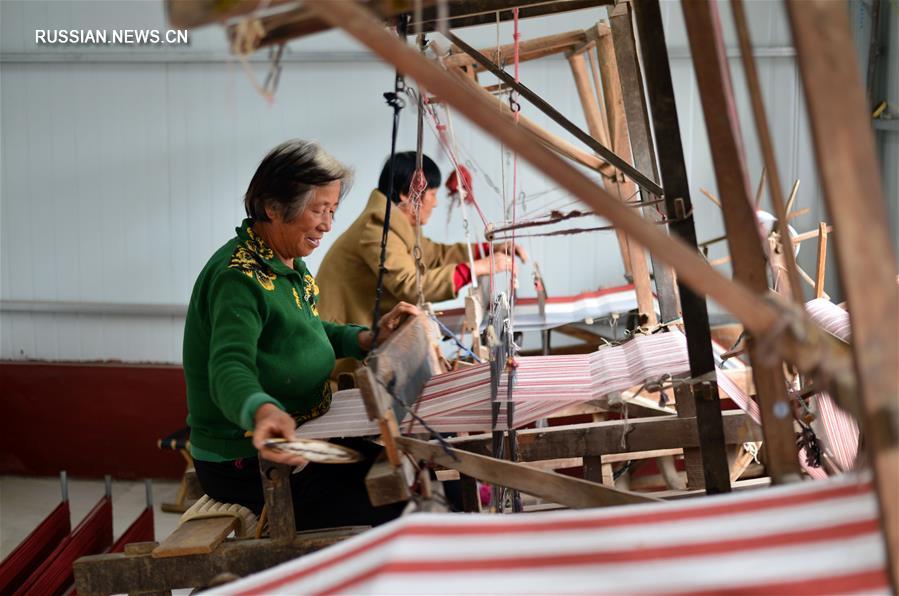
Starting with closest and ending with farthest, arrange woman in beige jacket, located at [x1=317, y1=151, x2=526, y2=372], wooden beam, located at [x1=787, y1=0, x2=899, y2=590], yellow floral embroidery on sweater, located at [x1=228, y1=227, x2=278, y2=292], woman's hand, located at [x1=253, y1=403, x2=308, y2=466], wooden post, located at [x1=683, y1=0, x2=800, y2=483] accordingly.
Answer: wooden beam, located at [x1=787, y1=0, x2=899, y2=590] < wooden post, located at [x1=683, y1=0, x2=800, y2=483] < woman's hand, located at [x1=253, y1=403, x2=308, y2=466] < yellow floral embroidery on sweater, located at [x1=228, y1=227, x2=278, y2=292] < woman in beige jacket, located at [x1=317, y1=151, x2=526, y2=372]

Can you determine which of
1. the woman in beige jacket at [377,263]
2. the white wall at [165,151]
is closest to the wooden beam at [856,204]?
the woman in beige jacket at [377,263]

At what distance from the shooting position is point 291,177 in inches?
99.3

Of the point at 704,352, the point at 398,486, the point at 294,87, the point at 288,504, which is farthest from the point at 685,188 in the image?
the point at 294,87

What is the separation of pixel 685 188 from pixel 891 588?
1.19 metres

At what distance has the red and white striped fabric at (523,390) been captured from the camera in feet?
8.06

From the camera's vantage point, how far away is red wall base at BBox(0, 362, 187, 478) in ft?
21.0

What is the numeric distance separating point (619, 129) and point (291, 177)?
6.03ft

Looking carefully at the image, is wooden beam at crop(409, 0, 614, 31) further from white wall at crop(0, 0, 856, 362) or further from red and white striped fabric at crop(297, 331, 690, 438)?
white wall at crop(0, 0, 856, 362)

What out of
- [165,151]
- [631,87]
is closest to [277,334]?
[631,87]

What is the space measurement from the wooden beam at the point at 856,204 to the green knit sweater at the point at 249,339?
1424 mm

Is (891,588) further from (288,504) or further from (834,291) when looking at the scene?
(834,291)

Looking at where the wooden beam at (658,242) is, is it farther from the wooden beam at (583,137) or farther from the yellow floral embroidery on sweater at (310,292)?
the yellow floral embroidery on sweater at (310,292)

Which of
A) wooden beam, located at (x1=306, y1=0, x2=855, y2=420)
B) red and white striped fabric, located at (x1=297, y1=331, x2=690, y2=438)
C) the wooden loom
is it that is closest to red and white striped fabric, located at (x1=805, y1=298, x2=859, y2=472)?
red and white striped fabric, located at (x1=297, y1=331, x2=690, y2=438)

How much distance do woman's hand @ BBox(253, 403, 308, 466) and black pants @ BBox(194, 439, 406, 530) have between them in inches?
22.8
